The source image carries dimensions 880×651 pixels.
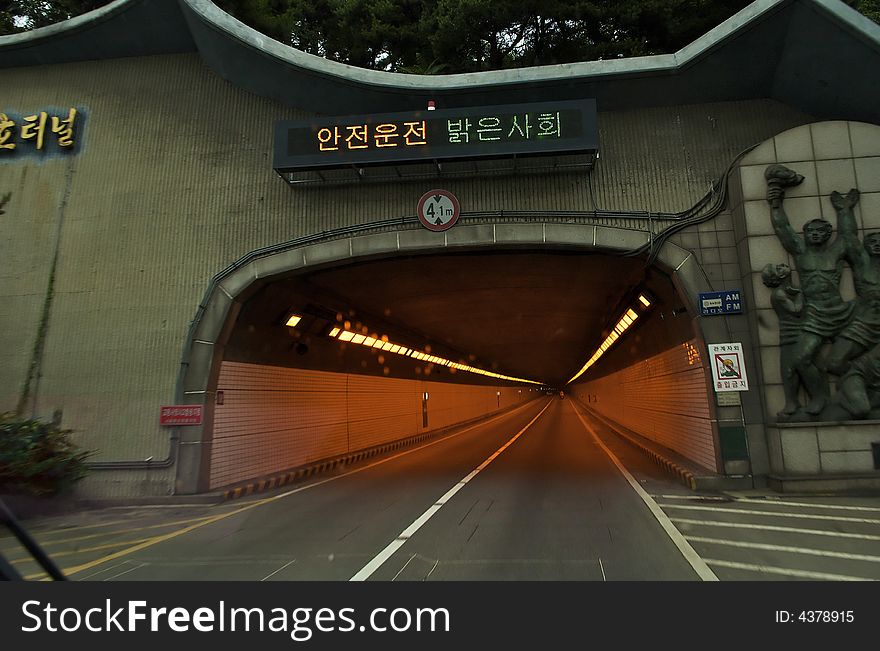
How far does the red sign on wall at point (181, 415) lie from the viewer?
12164 millimetres

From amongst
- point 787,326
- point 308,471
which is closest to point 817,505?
point 787,326

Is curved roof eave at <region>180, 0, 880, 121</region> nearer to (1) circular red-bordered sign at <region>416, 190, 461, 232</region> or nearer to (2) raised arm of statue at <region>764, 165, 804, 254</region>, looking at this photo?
(1) circular red-bordered sign at <region>416, 190, 461, 232</region>

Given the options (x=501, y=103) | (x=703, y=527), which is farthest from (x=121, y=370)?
(x=703, y=527)

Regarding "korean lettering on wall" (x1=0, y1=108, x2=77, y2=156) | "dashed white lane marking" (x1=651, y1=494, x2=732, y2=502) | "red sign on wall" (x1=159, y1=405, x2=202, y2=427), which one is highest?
"korean lettering on wall" (x1=0, y1=108, x2=77, y2=156)

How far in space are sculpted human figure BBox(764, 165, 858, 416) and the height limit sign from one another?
99cm

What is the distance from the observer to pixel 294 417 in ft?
53.6

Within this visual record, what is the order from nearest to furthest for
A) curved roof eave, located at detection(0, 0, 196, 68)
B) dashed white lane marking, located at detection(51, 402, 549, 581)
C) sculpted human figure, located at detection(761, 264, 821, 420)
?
dashed white lane marking, located at detection(51, 402, 549, 581) → sculpted human figure, located at detection(761, 264, 821, 420) → curved roof eave, located at detection(0, 0, 196, 68)

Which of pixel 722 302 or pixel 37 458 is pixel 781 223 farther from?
pixel 37 458

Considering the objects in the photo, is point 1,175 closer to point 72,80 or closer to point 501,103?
point 72,80

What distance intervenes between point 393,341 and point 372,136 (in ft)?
37.9

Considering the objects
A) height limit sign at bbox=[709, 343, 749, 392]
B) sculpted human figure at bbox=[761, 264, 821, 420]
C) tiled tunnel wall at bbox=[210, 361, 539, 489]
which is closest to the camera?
sculpted human figure at bbox=[761, 264, 821, 420]

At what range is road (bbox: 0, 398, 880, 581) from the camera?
631cm

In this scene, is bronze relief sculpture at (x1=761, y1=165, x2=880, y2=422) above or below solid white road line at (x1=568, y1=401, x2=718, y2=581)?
above

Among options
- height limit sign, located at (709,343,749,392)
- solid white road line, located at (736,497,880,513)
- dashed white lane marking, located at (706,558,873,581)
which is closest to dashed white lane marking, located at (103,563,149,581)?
dashed white lane marking, located at (706,558,873,581)
